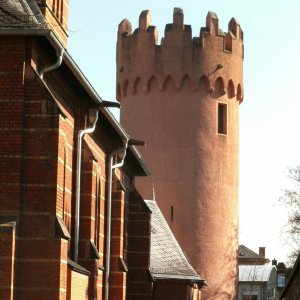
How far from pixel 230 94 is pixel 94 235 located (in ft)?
89.0

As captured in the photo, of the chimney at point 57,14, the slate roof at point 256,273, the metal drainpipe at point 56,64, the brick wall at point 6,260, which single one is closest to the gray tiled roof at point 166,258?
the chimney at point 57,14

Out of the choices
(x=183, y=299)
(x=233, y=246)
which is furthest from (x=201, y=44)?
(x=183, y=299)

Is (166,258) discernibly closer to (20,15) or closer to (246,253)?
(20,15)

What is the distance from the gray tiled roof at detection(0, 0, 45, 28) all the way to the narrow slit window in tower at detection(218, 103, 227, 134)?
31.2m

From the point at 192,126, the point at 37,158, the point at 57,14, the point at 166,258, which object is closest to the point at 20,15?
the point at 37,158

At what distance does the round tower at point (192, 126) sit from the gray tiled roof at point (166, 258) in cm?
807

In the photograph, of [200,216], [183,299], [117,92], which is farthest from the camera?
[117,92]

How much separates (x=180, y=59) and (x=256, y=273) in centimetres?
4637

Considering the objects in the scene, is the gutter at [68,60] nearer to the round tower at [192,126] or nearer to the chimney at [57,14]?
the chimney at [57,14]

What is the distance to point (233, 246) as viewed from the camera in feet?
167

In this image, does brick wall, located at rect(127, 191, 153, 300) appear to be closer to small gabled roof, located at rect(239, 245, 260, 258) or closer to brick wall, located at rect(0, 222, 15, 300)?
brick wall, located at rect(0, 222, 15, 300)

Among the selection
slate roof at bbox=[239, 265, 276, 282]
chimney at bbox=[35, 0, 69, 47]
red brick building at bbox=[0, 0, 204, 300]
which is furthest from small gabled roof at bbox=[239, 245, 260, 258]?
red brick building at bbox=[0, 0, 204, 300]

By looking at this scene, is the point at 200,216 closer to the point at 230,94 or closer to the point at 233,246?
the point at 233,246

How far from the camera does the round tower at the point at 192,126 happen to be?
4994 cm
